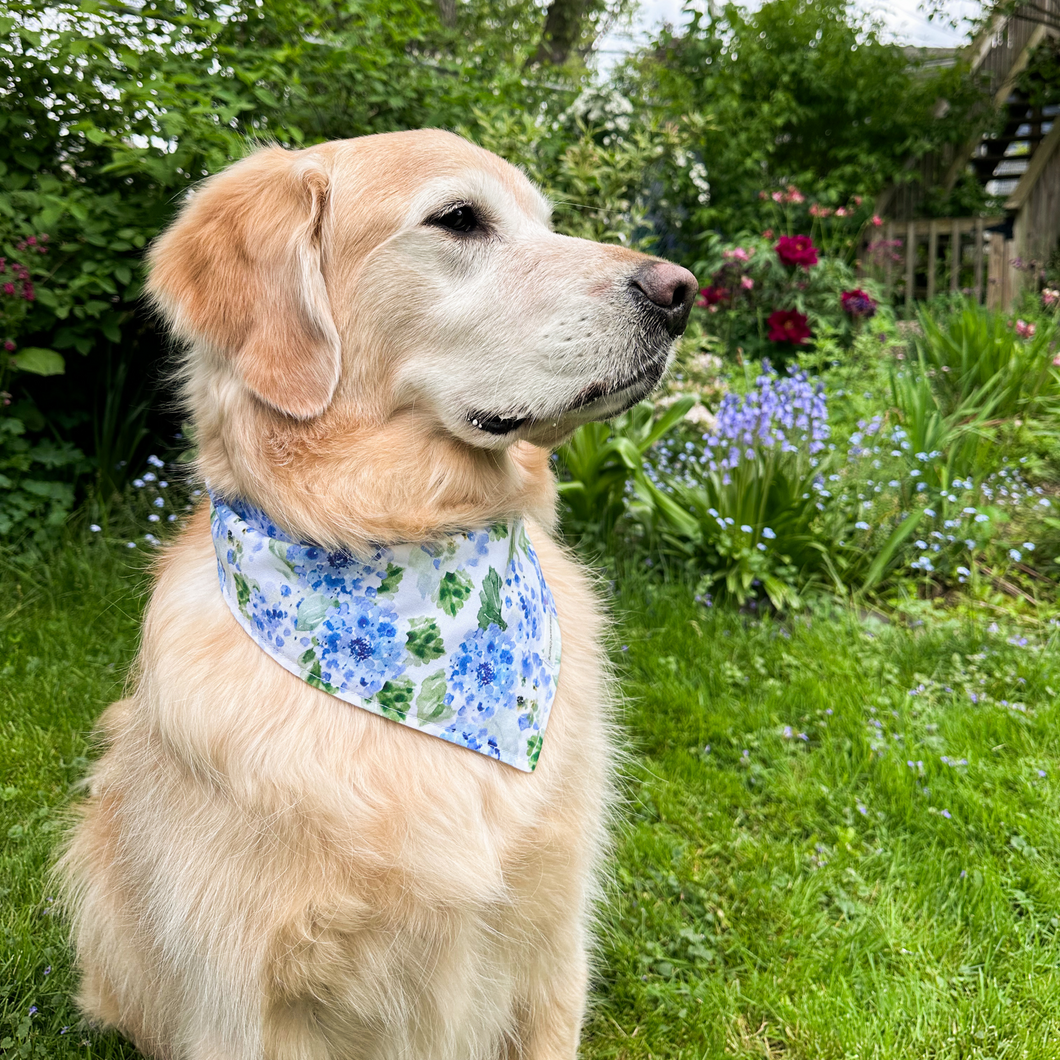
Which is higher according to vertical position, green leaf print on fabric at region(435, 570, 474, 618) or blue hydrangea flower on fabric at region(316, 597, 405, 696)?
green leaf print on fabric at region(435, 570, 474, 618)

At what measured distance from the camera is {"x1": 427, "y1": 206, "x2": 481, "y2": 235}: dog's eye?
1604 millimetres

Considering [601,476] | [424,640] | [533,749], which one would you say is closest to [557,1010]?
[533,749]

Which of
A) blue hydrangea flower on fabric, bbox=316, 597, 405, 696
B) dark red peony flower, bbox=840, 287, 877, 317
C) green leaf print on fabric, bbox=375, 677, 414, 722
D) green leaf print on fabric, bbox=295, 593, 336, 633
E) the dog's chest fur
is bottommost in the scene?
the dog's chest fur

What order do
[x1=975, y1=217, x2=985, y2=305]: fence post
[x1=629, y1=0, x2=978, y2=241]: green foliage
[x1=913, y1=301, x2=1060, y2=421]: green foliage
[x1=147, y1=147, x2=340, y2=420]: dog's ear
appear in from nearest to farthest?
[x1=147, y1=147, x2=340, y2=420]: dog's ear → [x1=913, y1=301, x2=1060, y2=421]: green foliage → [x1=629, y1=0, x2=978, y2=241]: green foliage → [x1=975, y1=217, x2=985, y2=305]: fence post

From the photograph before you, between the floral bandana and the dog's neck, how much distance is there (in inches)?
1.5

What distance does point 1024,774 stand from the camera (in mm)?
2486

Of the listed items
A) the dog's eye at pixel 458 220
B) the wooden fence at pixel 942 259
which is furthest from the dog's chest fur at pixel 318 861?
the wooden fence at pixel 942 259

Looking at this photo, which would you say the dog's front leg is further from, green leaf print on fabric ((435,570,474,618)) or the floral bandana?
green leaf print on fabric ((435,570,474,618))

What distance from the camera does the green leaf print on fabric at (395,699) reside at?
1.49m

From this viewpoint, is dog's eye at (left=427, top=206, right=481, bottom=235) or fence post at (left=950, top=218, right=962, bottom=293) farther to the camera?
fence post at (left=950, top=218, right=962, bottom=293)

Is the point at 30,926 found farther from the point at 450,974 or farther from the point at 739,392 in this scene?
the point at 739,392

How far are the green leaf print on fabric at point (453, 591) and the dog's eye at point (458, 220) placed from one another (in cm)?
65

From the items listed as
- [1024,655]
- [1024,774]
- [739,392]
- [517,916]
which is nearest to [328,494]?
[517,916]

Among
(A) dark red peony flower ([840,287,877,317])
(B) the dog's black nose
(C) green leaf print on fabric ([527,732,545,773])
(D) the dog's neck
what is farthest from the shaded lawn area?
(A) dark red peony flower ([840,287,877,317])
